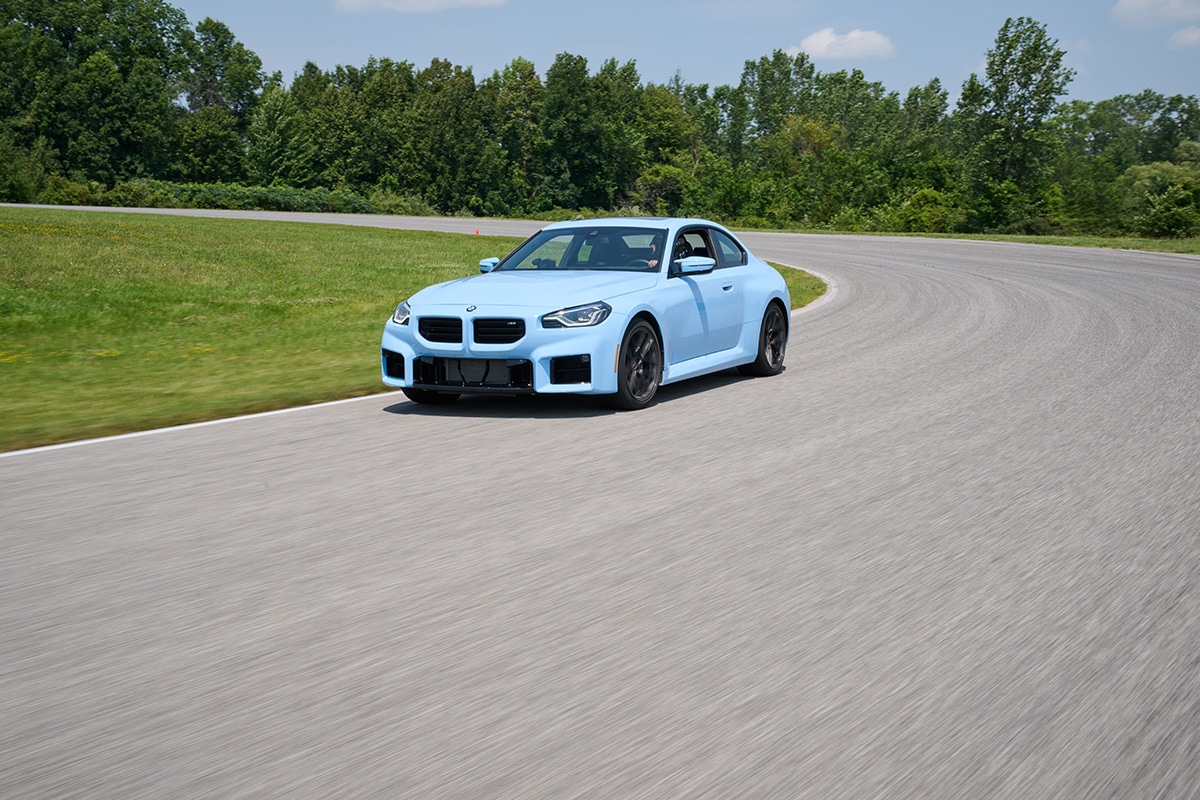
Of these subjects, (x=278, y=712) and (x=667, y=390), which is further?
(x=667, y=390)

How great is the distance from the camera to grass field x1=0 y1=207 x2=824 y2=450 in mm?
10211

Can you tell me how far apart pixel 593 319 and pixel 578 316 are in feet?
0.38

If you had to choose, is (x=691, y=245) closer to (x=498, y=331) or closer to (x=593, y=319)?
(x=593, y=319)

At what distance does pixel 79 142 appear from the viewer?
109m

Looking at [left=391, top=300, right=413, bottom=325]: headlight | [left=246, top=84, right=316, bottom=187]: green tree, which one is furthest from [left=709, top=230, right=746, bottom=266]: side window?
[left=246, top=84, right=316, bottom=187]: green tree

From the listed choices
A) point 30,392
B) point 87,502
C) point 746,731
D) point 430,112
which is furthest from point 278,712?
point 430,112

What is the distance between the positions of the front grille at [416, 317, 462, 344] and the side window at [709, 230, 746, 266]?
2945 millimetres

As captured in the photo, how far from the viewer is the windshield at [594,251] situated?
10430mm

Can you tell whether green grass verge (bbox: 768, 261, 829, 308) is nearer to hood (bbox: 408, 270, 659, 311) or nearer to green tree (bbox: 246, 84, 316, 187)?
hood (bbox: 408, 270, 659, 311)

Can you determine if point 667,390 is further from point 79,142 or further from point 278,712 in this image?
point 79,142

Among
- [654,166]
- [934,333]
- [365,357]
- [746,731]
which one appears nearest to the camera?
[746,731]

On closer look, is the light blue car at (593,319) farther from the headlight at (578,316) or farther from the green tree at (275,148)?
the green tree at (275,148)

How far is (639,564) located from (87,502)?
316 centimetres

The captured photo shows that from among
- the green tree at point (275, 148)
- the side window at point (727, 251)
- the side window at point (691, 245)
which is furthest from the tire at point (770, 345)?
the green tree at point (275, 148)
